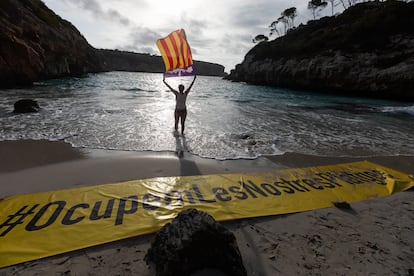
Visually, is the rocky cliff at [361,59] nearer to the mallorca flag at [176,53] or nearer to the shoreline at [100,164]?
the shoreline at [100,164]

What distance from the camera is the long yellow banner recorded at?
9.19 feet

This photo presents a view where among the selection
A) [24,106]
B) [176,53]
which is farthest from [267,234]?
[24,106]

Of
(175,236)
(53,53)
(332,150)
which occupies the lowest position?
(332,150)

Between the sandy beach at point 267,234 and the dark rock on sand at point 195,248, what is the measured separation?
0.32 meters

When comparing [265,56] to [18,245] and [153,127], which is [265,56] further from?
[18,245]

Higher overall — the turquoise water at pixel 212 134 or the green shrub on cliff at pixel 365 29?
the green shrub on cliff at pixel 365 29

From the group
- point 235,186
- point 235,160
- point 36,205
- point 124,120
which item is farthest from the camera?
point 124,120

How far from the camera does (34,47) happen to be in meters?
22.9

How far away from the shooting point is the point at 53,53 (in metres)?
35.0

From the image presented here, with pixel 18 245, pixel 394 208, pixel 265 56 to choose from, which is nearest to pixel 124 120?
pixel 18 245

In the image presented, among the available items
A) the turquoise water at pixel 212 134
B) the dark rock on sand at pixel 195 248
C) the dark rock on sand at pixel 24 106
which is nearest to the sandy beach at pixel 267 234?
the dark rock on sand at pixel 195 248

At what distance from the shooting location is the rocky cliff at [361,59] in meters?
23.2

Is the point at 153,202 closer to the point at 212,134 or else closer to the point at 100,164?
the point at 100,164

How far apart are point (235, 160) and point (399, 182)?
3.42m
